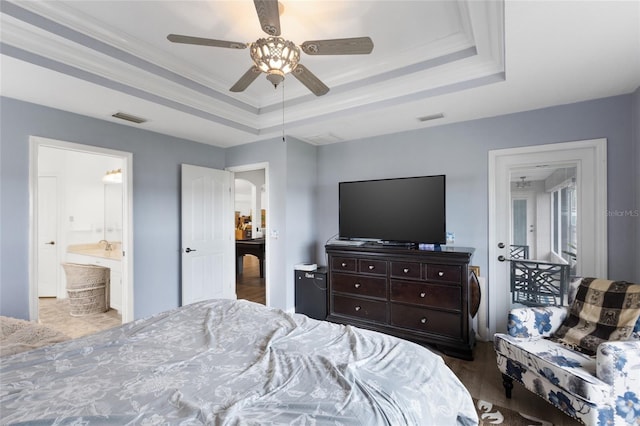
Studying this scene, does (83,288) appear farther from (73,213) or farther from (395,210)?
(395,210)

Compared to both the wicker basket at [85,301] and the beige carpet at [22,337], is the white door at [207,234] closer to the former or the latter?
the wicker basket at [85,301]

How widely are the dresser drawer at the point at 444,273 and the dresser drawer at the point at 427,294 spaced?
7 centimetres

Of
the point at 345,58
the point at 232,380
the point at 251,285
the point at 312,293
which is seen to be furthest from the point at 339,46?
the point at 251,285

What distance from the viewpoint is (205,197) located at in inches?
162

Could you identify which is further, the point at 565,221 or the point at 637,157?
the point at 565,221

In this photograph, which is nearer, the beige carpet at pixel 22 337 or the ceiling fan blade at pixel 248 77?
the beige carpet at pixel 22 337

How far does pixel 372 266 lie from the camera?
325 centimetres

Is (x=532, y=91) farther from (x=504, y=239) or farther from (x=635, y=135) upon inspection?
(x=504, y=239)

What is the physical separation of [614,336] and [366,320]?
6.61 ft

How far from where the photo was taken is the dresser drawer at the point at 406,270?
2988mm

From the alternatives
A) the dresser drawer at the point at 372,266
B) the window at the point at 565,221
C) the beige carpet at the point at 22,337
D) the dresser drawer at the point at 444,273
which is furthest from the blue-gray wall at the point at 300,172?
the beige carpet at the point at 22,337

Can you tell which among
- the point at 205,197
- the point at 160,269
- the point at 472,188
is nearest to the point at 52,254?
the point at 160,269

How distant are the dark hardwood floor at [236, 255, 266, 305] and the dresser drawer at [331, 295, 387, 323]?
1607 mm

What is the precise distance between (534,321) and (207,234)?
3.78 meters
